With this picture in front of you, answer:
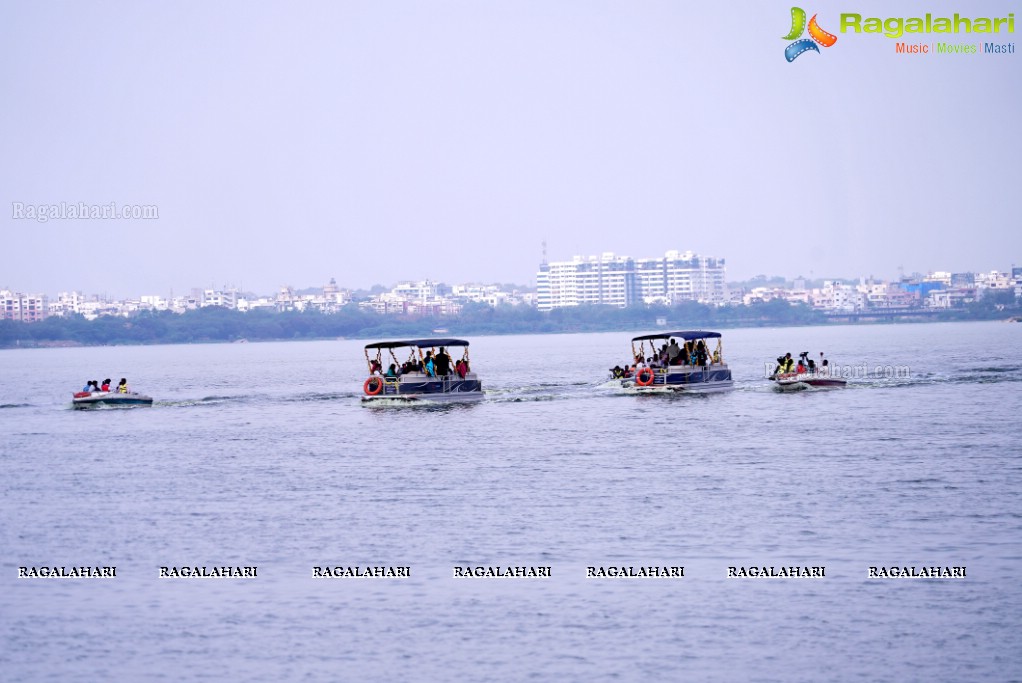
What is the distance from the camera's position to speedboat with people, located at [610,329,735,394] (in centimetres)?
7081

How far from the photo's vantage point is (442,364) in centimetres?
6806

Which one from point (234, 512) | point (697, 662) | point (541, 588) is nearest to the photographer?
point (697, 662)

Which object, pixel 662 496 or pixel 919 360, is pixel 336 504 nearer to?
pixel 662 496

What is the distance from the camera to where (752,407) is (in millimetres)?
65500

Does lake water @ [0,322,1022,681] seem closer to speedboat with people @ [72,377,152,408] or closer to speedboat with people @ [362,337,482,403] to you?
speedboat with people @ [362,337,482,403]

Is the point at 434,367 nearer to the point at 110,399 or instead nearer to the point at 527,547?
the point at 110,399

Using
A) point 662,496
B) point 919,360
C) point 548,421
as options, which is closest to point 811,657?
point 662,496

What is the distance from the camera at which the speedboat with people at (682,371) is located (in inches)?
2788

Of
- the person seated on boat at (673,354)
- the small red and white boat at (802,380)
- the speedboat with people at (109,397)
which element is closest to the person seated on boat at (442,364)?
the person seated on boat at (673,354)

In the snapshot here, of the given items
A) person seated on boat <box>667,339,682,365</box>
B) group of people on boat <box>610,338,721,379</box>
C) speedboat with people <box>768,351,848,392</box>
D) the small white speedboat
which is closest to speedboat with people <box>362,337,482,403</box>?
group of people on boat <box>610,338,721,379</box>

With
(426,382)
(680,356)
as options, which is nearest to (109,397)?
(426,382)

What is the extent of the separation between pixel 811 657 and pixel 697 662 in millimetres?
1721

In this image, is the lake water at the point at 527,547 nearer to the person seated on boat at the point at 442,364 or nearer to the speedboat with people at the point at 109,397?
the person seated on boat at the point at 442,364

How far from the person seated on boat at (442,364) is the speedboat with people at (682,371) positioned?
9931 mm
